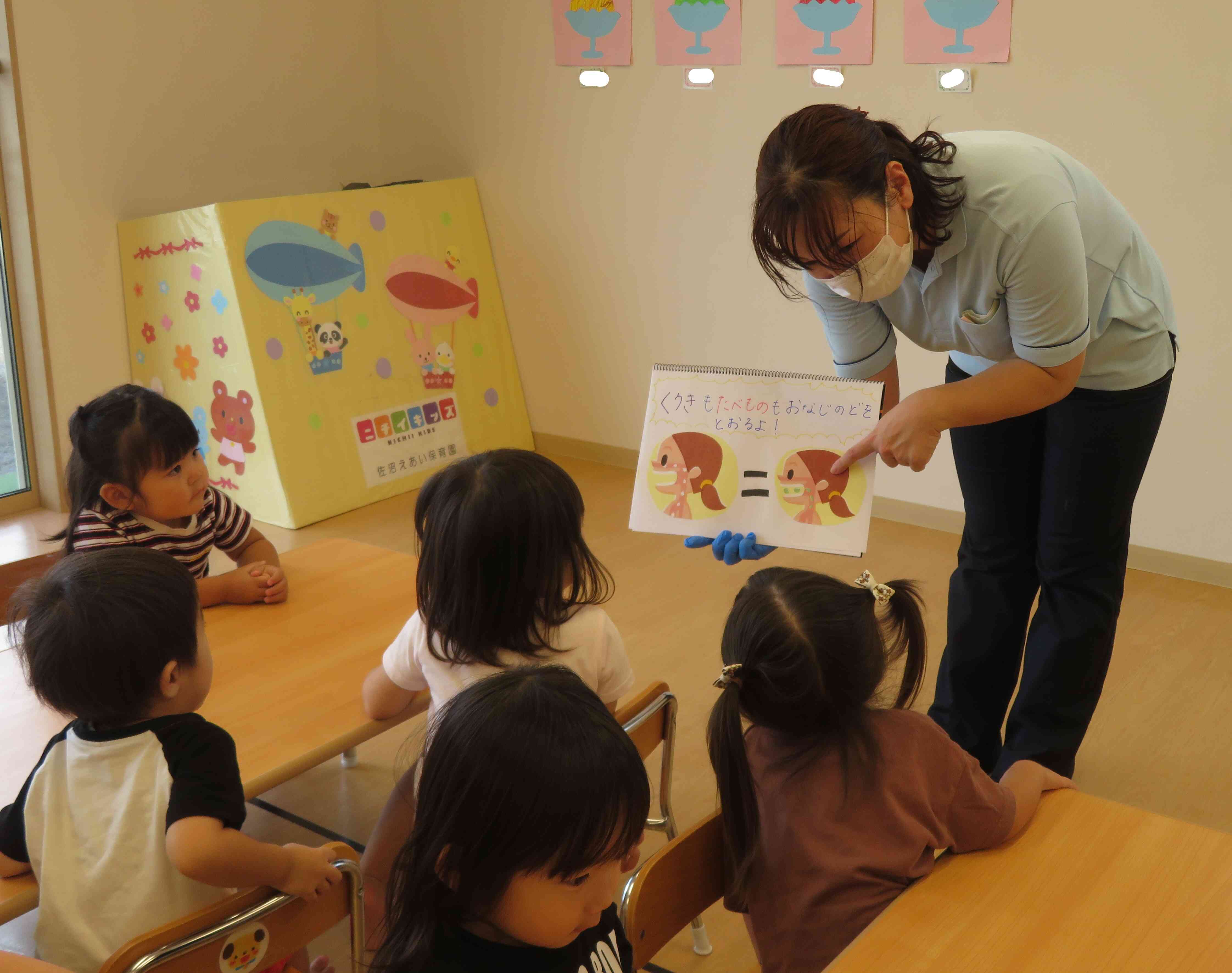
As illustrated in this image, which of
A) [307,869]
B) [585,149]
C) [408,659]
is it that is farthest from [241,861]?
[585,149]

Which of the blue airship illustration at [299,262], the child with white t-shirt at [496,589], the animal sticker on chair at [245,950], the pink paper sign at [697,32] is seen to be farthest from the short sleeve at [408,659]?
the pink paper sign at [697,32]

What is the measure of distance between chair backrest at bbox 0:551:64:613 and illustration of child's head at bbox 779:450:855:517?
1.18 m

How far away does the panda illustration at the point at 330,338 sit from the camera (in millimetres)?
3764

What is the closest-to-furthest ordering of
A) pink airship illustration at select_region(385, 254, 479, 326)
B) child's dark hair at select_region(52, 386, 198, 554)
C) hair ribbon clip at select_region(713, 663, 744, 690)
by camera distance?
hair ribbon clip at select_region(713, 663, 744, 690) → child's dark hair at select_region(52, 386, 198, 554) → pink airship illustration at select_region(385, 254, 479, 326)

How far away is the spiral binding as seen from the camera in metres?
1.78

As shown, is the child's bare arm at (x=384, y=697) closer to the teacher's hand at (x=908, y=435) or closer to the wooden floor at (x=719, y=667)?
the wooden floor at (x=719, y=667)

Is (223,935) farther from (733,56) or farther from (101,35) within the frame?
(101,35)

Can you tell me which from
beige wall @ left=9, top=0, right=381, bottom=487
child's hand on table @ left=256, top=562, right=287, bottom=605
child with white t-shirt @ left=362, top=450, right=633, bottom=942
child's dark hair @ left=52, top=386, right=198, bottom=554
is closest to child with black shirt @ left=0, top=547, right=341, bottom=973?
child with white t-shirt @ left=362, top=450, right=633, bottom=942

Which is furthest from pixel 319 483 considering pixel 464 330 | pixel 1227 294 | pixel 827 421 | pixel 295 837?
pixel 1227 294

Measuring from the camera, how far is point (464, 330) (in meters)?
4.25

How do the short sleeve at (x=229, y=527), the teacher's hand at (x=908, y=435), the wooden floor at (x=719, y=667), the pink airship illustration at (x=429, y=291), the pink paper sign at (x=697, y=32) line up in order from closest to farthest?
the teacher's hand at (x=908, y=435)
the short sleeve at (x=229, y=527)
the wooden floor at (x=719, y=667)
the pink paper sign at (x=697, y=32)
the pink airship illustration at (x=429, y=291)

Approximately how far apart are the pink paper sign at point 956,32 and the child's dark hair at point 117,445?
7.67ft

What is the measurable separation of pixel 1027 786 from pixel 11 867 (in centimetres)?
105

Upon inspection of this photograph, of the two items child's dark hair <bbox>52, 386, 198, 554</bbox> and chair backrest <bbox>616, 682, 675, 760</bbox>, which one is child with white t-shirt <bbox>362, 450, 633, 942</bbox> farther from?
child's dark hair <bbox>52, 386, 198, 554</bbox>
